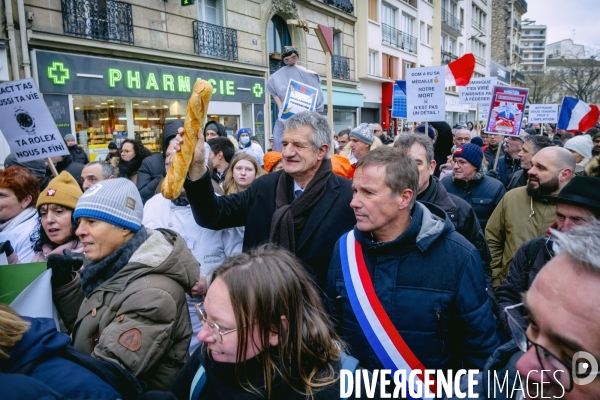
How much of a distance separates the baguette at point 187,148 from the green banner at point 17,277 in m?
0.78

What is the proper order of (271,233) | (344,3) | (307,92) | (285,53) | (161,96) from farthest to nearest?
(344,3)
(161,96)
(285,53)
(307,92)
(271,233)

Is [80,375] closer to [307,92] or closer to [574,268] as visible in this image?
[574,268]

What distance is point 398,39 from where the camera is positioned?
98.0 feet

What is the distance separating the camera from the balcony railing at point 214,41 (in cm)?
1492

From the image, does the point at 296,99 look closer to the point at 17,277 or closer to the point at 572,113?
the point at 17,277

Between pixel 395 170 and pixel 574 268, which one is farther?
pixel 395 170

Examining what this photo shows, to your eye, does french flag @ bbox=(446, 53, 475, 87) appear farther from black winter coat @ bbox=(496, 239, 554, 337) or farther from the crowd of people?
black winter coat @ bbox=(496, 239, 554, 337)

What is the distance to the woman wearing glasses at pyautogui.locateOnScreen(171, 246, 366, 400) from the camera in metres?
1.53

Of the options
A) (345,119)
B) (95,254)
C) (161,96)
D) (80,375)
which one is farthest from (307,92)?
(345,119)

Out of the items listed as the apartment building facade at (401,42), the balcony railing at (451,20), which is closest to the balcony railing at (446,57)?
the apartment building facade at (401,42)

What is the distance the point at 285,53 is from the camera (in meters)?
5.32

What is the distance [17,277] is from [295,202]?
1574 mm

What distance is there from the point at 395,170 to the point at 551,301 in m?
1.27

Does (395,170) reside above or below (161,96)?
below
